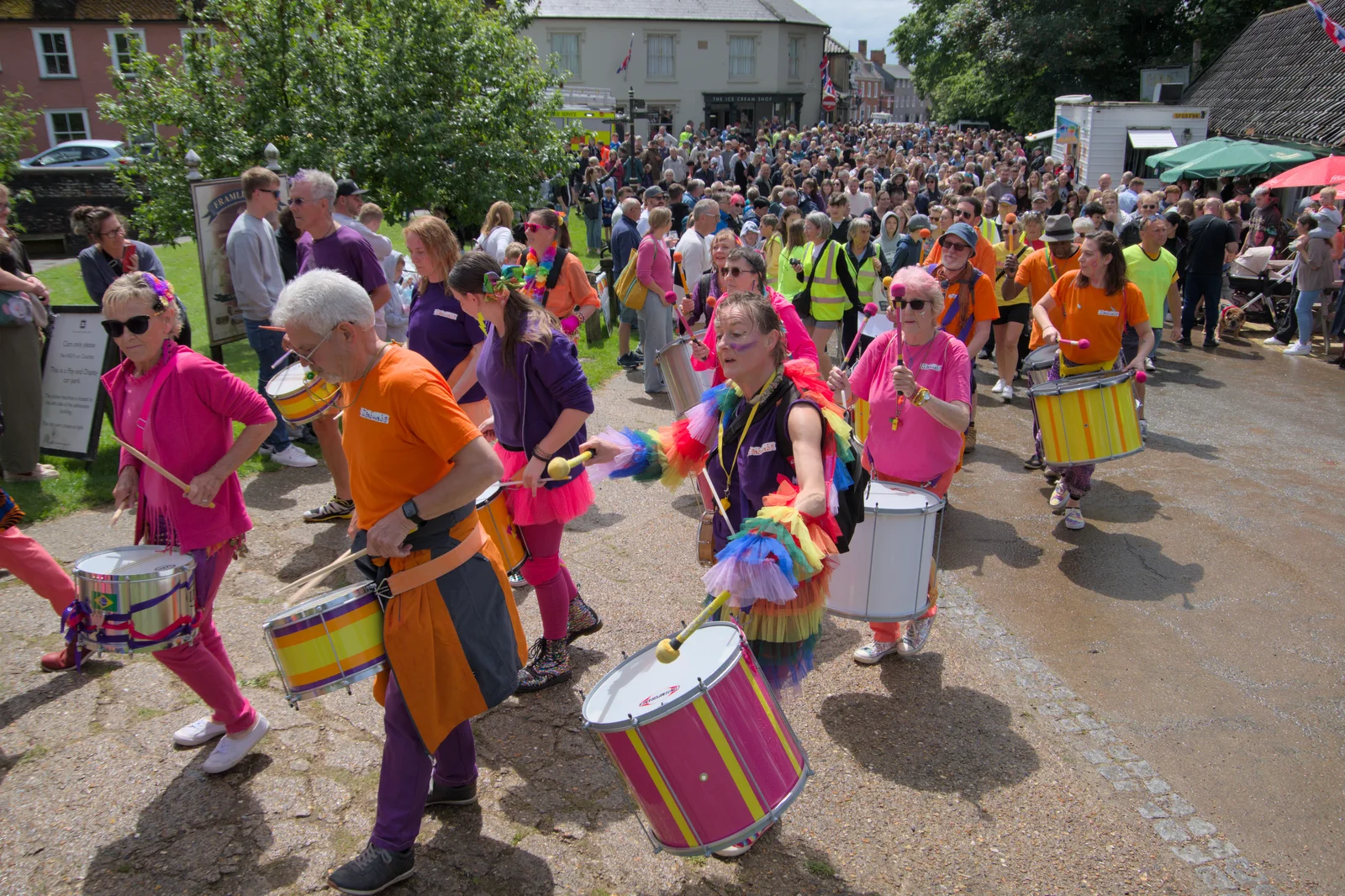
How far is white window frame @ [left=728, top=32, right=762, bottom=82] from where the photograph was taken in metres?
55.9

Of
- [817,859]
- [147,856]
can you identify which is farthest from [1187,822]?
[147,856]

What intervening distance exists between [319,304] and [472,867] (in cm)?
204

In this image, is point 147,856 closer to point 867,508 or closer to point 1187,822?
point 867,508

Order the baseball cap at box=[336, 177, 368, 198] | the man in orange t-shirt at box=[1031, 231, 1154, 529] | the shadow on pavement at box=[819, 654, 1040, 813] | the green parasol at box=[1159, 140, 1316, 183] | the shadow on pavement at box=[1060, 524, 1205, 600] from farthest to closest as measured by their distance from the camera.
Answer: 1. the green parasol at box=[1159, 140, 1316, 183]
2. the baseball cap at box=[336, 177, 368, 198]
3. the man in orange t-shirt at box=[1031, 231, 1154, 529]
4. the shadow on pavement at box=[1060, 524, 1205, 600]
5. the shadow on pavement at box=[819, 654, 1040, 813]

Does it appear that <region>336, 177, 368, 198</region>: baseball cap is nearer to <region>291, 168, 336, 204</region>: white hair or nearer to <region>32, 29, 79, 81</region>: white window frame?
<region>291, 168, 336, 204</region>: white hair

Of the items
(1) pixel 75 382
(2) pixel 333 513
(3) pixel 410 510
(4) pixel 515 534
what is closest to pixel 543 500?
(4) pixel 515 534

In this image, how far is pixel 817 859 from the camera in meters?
3.38

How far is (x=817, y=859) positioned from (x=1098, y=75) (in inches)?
1637

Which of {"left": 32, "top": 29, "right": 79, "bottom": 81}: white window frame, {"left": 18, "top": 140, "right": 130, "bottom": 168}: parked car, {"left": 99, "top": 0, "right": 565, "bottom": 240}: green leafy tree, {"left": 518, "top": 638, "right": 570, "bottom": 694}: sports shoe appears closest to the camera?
{"left": 518, "top": 638, "right": 570, "bottom": 694}: sports shoe

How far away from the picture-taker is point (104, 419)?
25.3 feet

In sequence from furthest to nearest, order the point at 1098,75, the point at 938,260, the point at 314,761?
the point at 1098,75, the point at 938,260, the point at 314,761

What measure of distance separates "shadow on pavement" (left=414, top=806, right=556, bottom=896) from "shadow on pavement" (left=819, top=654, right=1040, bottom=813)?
4.96 feet

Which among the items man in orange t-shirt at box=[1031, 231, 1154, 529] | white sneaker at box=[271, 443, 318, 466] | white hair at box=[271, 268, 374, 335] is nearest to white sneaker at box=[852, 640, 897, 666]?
man in orange t-shirt at box=[1031, 231, 1154, 529]

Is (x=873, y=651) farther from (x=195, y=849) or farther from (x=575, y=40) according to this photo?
(x=575, y=40)
